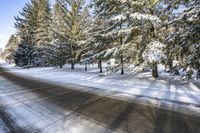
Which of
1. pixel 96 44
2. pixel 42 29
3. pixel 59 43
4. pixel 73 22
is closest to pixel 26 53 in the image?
pixel 42 29

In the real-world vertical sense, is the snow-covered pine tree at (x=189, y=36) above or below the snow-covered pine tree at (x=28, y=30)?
below

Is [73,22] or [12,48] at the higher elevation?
[73,22]

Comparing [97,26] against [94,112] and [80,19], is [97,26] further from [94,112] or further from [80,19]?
[94,112]

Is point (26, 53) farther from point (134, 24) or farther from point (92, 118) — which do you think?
point (92, 118)

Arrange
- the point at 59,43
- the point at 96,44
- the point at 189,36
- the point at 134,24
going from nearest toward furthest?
the point at 189,36 → the point at 134,24 → the point at 96,44 → the point at 59,43

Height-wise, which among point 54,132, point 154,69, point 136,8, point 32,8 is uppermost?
point 32,8

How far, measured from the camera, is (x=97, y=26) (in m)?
20.4

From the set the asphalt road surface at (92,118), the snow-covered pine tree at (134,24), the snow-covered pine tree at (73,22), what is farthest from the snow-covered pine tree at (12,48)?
the asphalt road surface at (92,118)

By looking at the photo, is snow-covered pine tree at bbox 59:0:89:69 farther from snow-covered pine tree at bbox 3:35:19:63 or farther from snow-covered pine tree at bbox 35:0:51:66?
snow-covered pine tree at bbox 3:35:19:63

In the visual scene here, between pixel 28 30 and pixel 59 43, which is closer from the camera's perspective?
pixel 59 43

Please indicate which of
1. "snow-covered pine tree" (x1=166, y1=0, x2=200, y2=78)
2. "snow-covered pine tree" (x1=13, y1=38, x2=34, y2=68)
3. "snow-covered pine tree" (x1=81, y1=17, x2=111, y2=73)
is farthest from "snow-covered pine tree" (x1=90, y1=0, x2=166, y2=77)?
"snow-covered pine tree" (x1=13, y1=38, x2=34, y2=68)

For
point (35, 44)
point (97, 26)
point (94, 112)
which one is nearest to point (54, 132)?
point (94, 112)

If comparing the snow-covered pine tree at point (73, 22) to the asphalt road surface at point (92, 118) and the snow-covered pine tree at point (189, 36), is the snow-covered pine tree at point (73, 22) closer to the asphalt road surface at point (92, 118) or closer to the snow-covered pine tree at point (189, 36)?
the snow-covered pine tree at point (189, 36)

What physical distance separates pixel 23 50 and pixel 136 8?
94.8 ft
